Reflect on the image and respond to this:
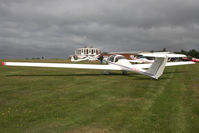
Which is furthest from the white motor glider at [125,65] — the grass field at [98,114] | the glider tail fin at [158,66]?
the grass field at [98,114]

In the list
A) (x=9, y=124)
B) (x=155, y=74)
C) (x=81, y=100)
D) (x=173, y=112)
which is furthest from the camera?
(x=155, y=74)

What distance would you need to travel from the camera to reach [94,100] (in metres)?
6.65

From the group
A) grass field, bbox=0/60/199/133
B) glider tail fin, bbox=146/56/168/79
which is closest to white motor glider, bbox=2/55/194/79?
glider tail fin, bbox=146/56/168/79

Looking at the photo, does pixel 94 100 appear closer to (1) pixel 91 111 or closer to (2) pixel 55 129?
(1) pixel 91 111

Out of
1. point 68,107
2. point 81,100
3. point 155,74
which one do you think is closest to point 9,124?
point 68,107

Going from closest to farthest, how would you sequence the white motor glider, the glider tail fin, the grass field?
the grass field
the glider tail fin
the white motor glider

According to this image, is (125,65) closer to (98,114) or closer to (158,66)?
(158,66)

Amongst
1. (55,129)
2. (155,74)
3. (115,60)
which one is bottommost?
(55,129)

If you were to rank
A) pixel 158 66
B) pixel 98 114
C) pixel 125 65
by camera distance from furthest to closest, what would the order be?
1. pixel 125 65
2. pixel 158 66
3. pixel 98 114

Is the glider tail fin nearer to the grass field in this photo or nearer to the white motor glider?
the white motor glider

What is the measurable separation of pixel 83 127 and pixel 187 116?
11.1ft

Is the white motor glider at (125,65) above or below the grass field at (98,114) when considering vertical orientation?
above

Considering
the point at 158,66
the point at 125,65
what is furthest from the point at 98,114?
the point at 125,65

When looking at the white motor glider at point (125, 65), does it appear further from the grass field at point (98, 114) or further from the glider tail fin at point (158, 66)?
the grass field at point (98, 114)
